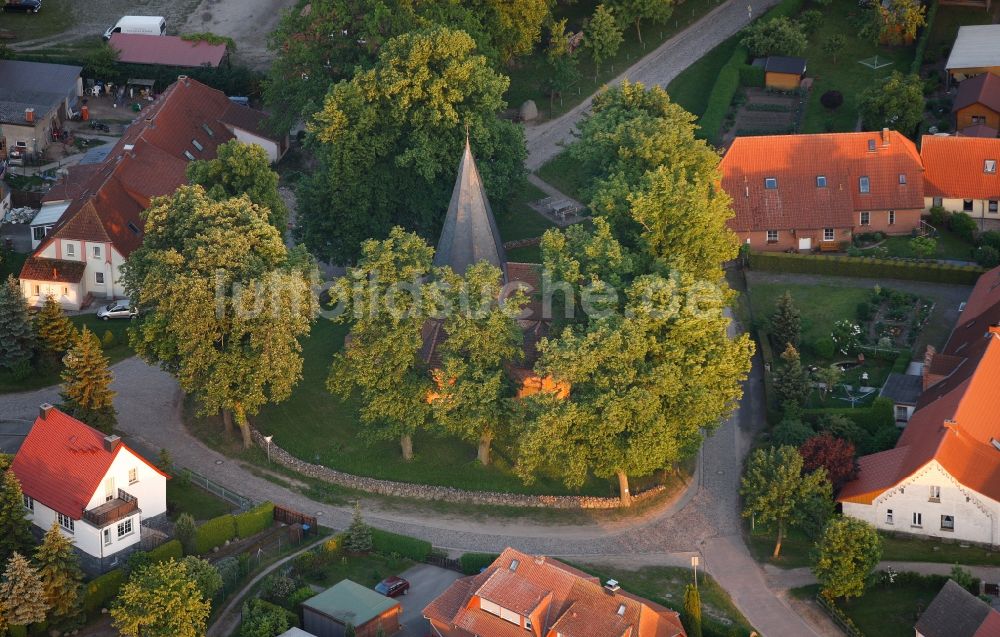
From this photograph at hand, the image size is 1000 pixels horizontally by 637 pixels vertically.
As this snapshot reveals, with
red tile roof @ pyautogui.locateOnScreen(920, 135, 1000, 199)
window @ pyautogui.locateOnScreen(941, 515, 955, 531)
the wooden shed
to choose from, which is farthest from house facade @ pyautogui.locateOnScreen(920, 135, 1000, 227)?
window @ pyautogui.locateOnScreen(941, 515, 955, 531)

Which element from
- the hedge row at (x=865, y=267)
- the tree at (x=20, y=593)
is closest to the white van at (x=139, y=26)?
the hedge row at (x=865, y=267)

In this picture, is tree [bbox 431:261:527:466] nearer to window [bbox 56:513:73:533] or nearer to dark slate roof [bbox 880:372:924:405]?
window [bbox 56:513:73:533]

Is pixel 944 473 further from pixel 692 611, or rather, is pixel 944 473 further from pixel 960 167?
pixel 960 167

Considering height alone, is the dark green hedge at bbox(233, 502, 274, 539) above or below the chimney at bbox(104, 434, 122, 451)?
below

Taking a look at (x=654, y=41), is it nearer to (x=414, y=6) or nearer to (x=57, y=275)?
(x=414, y=6)

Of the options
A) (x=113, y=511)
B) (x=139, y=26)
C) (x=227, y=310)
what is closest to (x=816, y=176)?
(x=227, y=310)

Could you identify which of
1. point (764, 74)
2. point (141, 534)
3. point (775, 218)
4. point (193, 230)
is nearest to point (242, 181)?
point (193, 230)
